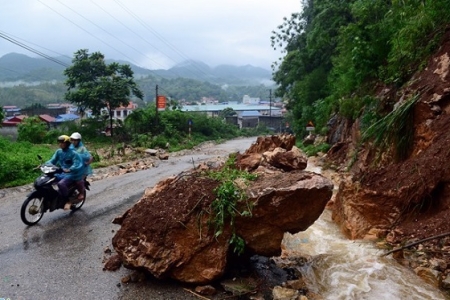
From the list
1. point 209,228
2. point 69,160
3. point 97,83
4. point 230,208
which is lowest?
point 209,228

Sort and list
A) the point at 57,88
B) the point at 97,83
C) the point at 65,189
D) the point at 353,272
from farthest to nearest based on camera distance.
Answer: the point at 57,88 < the point at 97,83 < the point at 65,189 < the point at 353,272

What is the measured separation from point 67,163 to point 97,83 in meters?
24.5

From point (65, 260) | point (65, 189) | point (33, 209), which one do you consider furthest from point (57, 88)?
→ point (65, 260)

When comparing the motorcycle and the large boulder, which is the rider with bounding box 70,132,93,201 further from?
the large boulder

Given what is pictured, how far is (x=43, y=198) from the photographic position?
712cm

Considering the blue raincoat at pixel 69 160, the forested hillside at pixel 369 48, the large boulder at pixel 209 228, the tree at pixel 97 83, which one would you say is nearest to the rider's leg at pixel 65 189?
the blue raincoat at pixel 69 160

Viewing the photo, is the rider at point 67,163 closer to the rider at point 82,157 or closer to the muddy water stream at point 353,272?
the rider at point 82,157

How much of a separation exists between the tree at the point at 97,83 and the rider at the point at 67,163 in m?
22.3

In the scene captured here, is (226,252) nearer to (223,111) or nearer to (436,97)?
(436,97)

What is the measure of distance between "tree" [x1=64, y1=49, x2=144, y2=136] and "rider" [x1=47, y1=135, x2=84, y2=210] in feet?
73.2

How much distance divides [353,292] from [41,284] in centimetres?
414

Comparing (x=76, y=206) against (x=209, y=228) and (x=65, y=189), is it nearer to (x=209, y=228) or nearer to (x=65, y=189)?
(x=65, y=189)

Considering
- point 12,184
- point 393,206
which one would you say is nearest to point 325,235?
point 393,206

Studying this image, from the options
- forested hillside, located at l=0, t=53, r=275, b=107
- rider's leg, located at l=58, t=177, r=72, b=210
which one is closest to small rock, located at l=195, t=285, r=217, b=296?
rider's leg, located at l=58, t=177, r=72, b=210
